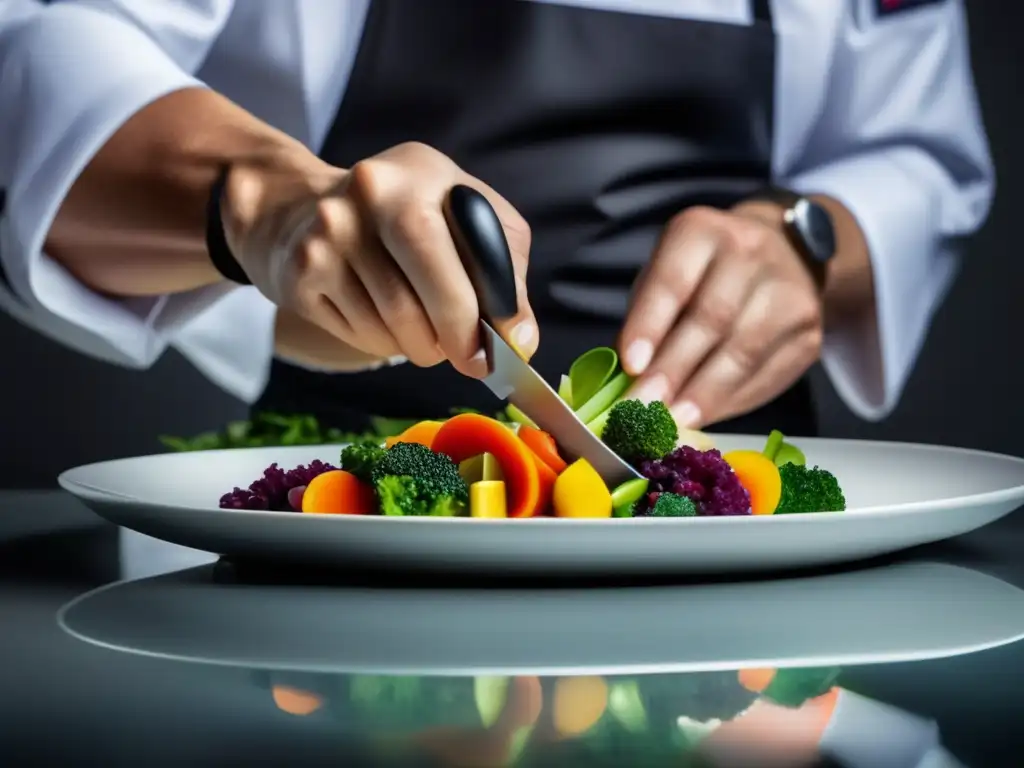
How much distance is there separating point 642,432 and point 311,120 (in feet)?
3.12

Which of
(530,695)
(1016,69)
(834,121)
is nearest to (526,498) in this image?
(530,695)

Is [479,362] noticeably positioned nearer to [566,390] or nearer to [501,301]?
[501,301]

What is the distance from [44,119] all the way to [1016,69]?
6.59 feet

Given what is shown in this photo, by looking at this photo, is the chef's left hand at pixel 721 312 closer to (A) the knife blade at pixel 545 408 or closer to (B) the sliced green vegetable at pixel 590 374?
(B) the sliced green vegetable at pixel 590 374

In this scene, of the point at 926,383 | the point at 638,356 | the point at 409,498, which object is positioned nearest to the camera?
the point at 409,498

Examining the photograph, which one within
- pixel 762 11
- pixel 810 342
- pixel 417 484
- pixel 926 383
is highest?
pixel 762 11

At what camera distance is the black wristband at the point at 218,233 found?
120cm

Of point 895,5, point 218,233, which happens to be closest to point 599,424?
point 218,233

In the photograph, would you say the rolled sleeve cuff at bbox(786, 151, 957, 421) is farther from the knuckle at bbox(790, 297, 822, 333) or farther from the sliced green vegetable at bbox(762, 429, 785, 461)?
the sliced green vegetable at bbox(762, 429, 785, 461)

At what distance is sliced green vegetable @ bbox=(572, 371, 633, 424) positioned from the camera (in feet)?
3.65

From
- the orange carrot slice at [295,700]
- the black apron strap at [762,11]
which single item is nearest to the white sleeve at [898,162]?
the black apron strap at [762,11]

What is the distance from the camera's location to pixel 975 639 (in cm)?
64

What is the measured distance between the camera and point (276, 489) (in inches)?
33.6

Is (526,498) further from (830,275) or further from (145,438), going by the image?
(145,438)
